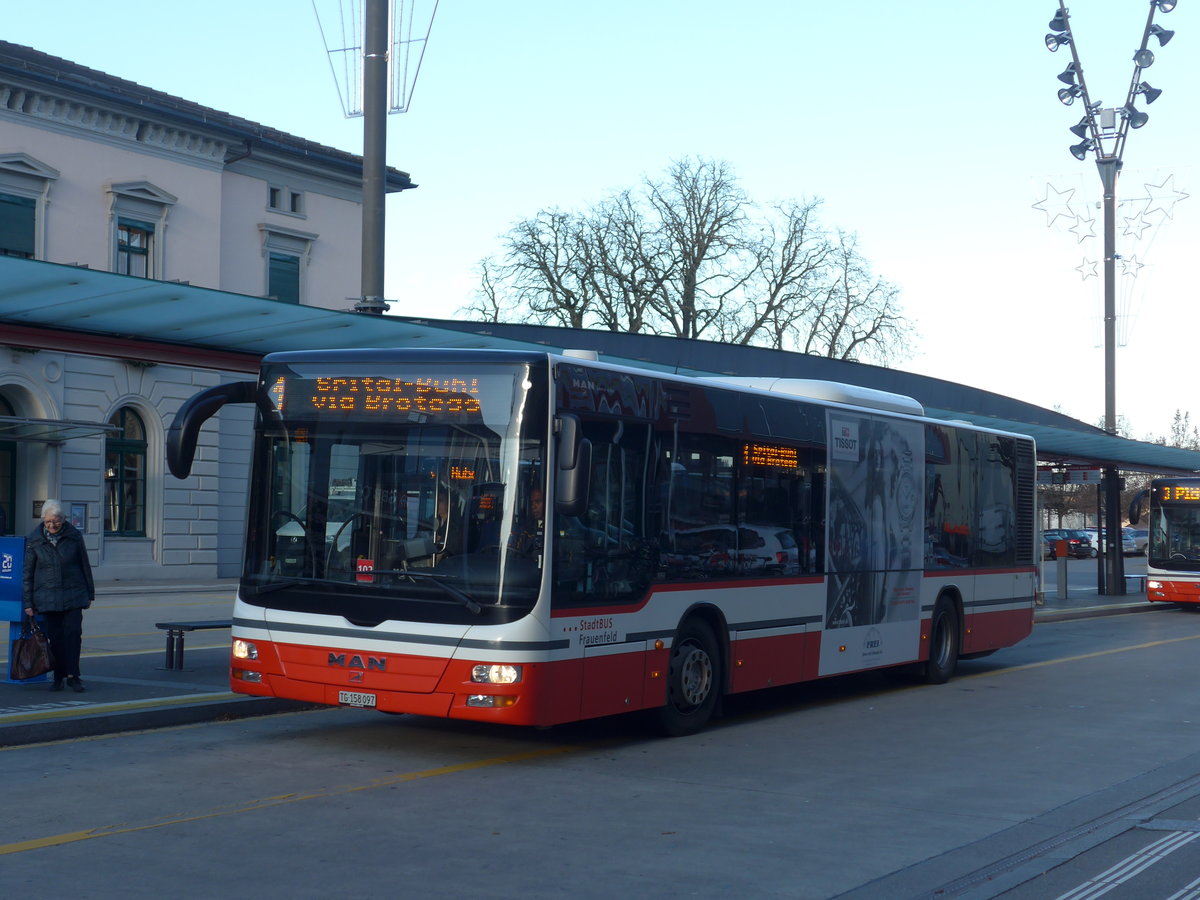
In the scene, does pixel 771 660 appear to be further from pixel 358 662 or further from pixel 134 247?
pixel 134 247

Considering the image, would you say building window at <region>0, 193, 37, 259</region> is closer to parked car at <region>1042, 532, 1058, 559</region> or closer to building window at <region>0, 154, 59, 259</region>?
building window at <region>0, 154, 59, 259</region>

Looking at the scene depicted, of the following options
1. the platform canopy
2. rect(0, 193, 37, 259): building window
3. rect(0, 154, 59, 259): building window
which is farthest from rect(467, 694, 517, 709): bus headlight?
rect(0, 193, 37, 259): building window

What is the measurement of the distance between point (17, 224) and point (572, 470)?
87.0 feet

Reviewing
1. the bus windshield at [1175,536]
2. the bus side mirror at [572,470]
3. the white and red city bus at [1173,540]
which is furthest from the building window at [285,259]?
the bus side mirror at [572,470]

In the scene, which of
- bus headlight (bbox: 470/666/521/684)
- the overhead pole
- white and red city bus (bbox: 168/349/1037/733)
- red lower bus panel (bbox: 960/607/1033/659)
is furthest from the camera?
red lower bus panel (bbox: 960/607/1033/659)

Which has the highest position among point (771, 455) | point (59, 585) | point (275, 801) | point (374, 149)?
point (374, 149)

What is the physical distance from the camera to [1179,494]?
103 ft

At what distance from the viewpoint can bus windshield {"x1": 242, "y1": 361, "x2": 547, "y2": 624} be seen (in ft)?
31.0

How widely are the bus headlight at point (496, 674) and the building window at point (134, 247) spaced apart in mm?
27147

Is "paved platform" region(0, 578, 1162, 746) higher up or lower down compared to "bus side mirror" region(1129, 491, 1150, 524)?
lower down

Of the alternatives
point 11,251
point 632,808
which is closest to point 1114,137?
point 11,251

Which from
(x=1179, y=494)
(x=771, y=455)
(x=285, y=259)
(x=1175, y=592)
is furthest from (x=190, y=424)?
(x=285, y=259)

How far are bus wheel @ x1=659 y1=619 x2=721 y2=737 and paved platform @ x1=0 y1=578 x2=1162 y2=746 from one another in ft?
11.0

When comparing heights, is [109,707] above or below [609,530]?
below
